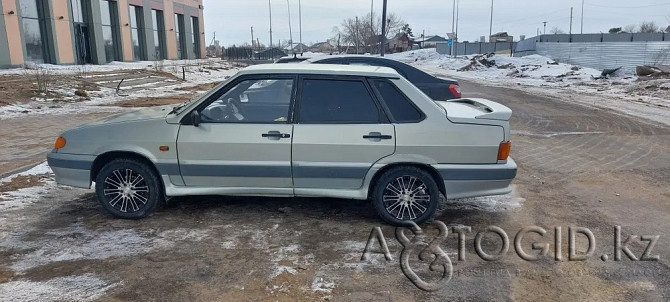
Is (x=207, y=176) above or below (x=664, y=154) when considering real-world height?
above

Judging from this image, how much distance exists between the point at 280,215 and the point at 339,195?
0.73 metres

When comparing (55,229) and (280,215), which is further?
(280,215)

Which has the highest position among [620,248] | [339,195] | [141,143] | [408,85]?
[408,85]

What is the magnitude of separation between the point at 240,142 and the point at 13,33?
2523 cm

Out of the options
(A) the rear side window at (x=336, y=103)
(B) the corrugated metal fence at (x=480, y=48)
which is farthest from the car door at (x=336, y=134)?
(B) the corrugated metal fence at (x=480, y=48)

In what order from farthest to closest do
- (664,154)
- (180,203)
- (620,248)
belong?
1. (664,154)
2. (180,203)
3. (620,248)

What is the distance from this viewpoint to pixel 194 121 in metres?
4.72

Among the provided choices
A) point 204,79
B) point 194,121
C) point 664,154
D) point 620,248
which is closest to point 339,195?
point 194,121

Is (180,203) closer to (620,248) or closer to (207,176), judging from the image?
(207,176)

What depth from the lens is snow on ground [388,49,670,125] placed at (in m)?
14.9

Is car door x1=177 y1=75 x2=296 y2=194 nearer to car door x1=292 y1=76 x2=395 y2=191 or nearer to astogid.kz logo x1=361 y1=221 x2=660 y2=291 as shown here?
car door x1=292 y1=76 x2=395 y2=191

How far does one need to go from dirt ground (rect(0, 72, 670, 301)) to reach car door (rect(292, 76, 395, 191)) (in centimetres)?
52

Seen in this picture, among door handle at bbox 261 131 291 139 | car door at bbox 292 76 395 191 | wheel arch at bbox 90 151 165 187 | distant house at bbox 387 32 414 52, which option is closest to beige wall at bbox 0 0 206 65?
wheel arch at bbox 90 151 165 187

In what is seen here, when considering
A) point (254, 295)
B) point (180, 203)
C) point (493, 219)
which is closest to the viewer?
point (254, 295)
